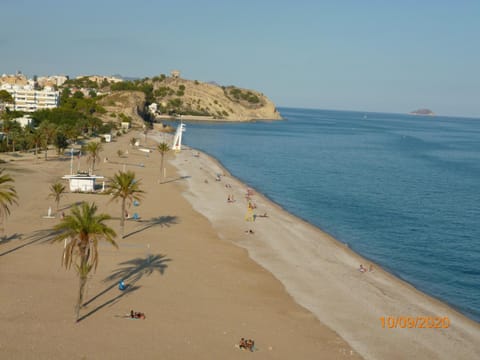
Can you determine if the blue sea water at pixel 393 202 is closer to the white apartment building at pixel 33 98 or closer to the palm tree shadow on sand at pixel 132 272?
the palm tree shadow on sand at pixel 132 272

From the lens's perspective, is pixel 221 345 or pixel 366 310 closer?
pixel 221 345

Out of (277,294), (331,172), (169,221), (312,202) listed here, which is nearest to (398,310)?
(277,294)

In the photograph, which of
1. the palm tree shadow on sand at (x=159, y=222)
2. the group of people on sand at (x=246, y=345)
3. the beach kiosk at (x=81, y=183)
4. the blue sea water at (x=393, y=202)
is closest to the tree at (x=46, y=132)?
the beach kiosk at (x=81, y=183)

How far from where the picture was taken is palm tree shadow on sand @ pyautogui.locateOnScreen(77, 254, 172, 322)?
2442cm

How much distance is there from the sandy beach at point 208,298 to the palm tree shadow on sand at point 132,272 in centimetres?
11

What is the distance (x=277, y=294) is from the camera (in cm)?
2748

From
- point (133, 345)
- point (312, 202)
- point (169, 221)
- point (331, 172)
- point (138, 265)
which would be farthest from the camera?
point (331, 172)

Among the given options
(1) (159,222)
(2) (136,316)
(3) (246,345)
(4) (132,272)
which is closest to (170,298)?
(2) (136,316)

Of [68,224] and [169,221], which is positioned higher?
[68,224]

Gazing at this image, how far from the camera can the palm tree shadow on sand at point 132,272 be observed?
A: 961 inches

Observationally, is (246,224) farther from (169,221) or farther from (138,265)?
(138,265)

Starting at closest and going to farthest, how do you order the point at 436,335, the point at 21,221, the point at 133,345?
the point at 133,345, the point at 436,335, the point at 21,221

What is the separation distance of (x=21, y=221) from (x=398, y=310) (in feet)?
86.5

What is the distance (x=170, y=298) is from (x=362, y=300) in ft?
35.0
